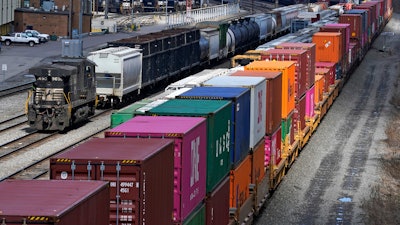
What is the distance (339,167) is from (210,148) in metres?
17.5

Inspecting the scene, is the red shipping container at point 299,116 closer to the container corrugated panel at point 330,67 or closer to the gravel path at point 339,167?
the gravel path at point 339,167

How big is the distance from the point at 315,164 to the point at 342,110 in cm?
1735

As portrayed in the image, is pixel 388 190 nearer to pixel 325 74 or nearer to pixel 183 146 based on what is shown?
pixel 183 146

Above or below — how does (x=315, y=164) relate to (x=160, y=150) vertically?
below

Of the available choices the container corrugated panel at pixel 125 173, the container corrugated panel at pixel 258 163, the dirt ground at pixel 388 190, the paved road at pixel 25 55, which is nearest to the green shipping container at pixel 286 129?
the dirt ground at pixel 388 190

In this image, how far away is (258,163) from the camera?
87.8ft

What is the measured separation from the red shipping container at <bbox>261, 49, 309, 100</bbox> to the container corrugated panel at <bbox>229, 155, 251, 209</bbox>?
1064cm

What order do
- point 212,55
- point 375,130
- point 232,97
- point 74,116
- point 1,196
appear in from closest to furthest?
point 1,196, point 232,97, point 74,116, point 375,130, point 212,55

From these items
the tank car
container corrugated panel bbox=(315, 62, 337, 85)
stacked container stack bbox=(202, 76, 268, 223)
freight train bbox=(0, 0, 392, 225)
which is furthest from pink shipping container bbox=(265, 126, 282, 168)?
container corrugated panel bbox=(315, 62, 337, 85)

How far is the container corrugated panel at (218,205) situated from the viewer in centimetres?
1988

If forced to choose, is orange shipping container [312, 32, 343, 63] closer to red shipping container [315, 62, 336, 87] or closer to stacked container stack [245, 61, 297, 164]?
red shipping container [315, 62, 336, 87]

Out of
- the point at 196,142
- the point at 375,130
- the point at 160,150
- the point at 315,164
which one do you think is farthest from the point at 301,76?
the point at 160,150

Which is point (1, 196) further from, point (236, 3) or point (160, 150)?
point (236, 3)

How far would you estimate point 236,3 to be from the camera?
151500 mm
